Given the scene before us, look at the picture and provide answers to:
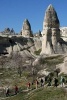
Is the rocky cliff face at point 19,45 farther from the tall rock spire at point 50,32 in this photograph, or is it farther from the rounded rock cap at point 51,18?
the rounded rock cap at point 51,18

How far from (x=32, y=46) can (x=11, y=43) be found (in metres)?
6.04

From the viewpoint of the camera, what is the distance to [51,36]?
A: 310ft

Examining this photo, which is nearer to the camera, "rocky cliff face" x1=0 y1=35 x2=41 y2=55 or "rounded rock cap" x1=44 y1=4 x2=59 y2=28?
"rocky cliff face" x1=0 y1=35 x2=41 y2=55

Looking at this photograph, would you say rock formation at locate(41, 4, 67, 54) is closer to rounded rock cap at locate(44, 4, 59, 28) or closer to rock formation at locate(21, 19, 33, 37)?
rounded rock cap at locate(44, 4, 59, 28)

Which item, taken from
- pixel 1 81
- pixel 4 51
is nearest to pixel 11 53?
pixel 4 51

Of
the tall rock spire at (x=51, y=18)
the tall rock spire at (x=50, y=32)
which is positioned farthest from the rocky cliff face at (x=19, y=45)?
the tall rock spire at (x=51, y=18)

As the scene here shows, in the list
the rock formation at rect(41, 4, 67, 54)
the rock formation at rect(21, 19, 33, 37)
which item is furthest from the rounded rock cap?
the rock formation at rect(21, 19, 33, 37)

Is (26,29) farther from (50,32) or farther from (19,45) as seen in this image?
(50,32)

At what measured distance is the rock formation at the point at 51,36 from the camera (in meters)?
92.4

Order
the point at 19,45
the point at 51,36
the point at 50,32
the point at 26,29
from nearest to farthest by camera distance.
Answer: the point at 51,36, the point at 50,32, the point at 19,45, the point at 26,29

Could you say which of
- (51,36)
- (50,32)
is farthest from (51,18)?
(51,36)

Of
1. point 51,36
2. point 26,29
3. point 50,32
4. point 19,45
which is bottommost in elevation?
point 19,45

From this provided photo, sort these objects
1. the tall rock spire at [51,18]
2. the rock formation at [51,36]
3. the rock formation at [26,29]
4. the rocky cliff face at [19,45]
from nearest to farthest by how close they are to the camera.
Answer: the rock formation at [51,36] < the rocky cliff face at [19,45] < the tall rock spire at [51,18] < the rock formation at [26,29]

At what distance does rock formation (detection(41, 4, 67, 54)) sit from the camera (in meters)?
92.4
